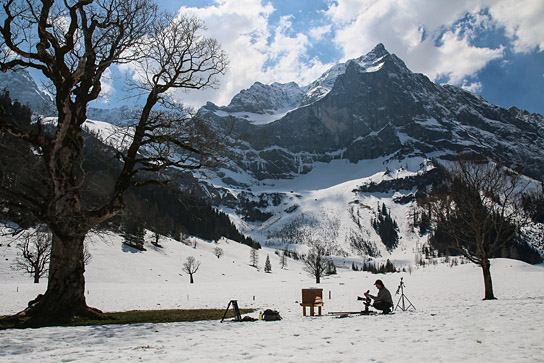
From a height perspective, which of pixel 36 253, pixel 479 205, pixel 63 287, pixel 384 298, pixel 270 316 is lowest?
pixel 270 316

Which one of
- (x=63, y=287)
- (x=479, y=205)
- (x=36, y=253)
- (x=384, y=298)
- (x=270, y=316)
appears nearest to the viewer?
(x=63, y=287)

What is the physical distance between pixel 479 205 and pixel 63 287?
82.0 feet

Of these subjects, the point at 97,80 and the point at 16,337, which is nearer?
the point at 16,337

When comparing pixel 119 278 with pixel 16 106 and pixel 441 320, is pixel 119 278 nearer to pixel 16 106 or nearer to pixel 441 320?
pixel 16 106

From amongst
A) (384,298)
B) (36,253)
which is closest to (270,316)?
(384,298)

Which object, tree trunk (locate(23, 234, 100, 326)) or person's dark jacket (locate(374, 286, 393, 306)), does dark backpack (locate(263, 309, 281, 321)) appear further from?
tree trunk (locate(23, 234, 100, 326))

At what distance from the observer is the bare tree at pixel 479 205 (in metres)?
22.5

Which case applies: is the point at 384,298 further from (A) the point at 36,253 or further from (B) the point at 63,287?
(A) the point at 36,253

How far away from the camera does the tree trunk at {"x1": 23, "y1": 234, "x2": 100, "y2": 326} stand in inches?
465

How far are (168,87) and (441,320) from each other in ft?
44.9

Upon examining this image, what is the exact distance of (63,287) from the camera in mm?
12102

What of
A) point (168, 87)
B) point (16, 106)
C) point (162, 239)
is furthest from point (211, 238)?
point (168, 87)

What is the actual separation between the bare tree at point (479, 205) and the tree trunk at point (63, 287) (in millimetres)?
21000

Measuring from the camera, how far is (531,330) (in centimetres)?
854
